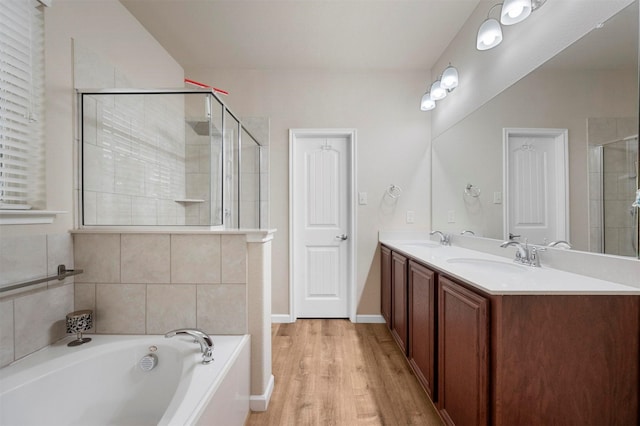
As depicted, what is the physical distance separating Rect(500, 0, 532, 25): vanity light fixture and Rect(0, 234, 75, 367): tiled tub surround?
8.62 ft

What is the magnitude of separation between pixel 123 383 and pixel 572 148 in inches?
95.2

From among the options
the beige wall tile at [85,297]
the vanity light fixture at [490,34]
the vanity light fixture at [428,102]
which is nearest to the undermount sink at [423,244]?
the vanity light fixture at [428,102]

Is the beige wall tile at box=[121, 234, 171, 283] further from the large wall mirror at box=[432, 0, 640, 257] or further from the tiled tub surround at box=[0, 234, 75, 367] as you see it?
the large wall mirror at box=[432, 0, 640, 257]

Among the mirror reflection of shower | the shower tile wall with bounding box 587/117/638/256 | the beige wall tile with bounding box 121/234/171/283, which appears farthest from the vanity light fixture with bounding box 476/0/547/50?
the beige wall tile with bounding box 121/234/171/283

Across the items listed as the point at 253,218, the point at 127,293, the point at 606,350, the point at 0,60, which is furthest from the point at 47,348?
the point at 606,350

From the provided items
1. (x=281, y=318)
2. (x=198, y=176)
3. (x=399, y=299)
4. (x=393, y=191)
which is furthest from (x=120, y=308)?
(x=393, y=191)

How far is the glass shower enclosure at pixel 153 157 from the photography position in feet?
5.47

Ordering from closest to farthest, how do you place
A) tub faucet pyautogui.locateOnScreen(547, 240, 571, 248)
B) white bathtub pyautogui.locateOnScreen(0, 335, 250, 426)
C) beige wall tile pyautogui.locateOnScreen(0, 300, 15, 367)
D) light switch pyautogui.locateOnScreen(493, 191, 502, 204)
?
white bathtub pyautogui.locateOnScreen(0, 335, 250, 426) < beige wall tile pyautogui.locateOnScreen(0, 300, 15, 367) < tub faucet pyautogui.locateOnScreen(547, 240, 571, 248) < light switch pyautogui.locateOnScreen(493, 191, 502, 204)

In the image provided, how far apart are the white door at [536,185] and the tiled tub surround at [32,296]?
8.30 feet

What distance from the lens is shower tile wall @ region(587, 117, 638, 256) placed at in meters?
1.10

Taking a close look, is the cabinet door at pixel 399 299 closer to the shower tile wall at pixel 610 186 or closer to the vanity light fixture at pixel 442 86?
the shower tile wall at pixel 610 186

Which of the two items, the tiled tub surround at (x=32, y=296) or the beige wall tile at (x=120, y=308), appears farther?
the beige wall tile at (x=120, y=308)

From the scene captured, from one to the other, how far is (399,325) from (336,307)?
0.90m

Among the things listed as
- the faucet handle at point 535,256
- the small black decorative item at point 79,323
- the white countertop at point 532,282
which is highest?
the faucet handle at point 535,256
